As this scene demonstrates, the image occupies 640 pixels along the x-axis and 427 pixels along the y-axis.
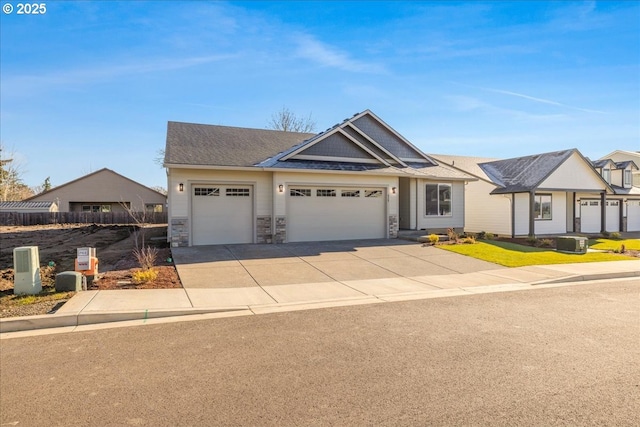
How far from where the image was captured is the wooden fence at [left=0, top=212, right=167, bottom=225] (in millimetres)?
31672

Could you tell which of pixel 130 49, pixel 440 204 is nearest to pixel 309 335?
pixel 130 49

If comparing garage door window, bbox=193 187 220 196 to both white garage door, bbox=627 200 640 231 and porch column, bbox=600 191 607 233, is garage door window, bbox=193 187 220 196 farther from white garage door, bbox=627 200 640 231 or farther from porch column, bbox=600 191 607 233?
white garage door, bbox=627 200 640 231

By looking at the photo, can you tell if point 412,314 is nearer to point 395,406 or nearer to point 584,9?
point 395,406

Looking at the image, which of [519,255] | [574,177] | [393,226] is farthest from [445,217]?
[574,177]

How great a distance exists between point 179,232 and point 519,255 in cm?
1295

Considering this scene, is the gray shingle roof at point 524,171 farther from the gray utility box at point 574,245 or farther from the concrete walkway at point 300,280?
the concrete walkway at point 300,280

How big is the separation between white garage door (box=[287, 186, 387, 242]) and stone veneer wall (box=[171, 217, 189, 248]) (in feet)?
13.4

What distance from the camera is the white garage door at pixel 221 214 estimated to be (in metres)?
15.1

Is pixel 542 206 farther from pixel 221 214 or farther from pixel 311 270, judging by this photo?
pixel 221 214

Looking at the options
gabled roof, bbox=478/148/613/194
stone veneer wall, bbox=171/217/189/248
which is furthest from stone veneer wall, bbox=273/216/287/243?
gabled roof, bbox=478/148/613/194

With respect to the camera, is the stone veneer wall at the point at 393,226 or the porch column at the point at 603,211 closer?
the stone veneer wall at the point at 393,226

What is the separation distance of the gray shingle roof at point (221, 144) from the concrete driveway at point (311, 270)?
353 centimetres

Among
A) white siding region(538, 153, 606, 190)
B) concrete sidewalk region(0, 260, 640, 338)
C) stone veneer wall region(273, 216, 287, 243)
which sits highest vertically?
white siding region(538, 153, 606, 190)

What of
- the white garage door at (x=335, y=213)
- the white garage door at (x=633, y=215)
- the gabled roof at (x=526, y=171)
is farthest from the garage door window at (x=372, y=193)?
the white garage door at (x=633, y=215)
